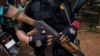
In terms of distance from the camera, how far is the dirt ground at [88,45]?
7.04 metres

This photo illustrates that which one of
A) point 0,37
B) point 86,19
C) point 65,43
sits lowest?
point 86,19

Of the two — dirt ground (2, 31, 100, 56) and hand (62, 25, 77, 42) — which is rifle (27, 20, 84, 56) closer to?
hand (62, 25, 77, 42)

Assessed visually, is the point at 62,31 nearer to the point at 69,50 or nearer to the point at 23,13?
the point at 69,50

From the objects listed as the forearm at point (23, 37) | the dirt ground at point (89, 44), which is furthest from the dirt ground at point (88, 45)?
the forearm at point (23, 37)

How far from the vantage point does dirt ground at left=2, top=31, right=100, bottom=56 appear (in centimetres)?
704

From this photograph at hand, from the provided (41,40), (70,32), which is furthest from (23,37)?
(70,32)

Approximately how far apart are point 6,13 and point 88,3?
7553 millimetres

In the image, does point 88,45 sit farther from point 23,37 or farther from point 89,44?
point 23,37

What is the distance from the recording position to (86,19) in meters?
9.77

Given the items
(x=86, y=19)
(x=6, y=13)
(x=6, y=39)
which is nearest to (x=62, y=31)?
(x=6, y=13)

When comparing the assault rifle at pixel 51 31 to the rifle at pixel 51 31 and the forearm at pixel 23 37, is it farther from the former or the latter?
the forearm at pixel 23 37

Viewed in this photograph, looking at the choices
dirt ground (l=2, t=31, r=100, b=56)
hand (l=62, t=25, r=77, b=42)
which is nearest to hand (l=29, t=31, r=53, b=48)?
hand (l=62, t=25, r=77, b=42)

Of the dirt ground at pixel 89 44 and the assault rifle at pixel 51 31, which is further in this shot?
the dirt ground at pixel 89 44

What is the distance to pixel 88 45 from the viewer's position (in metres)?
7.49
